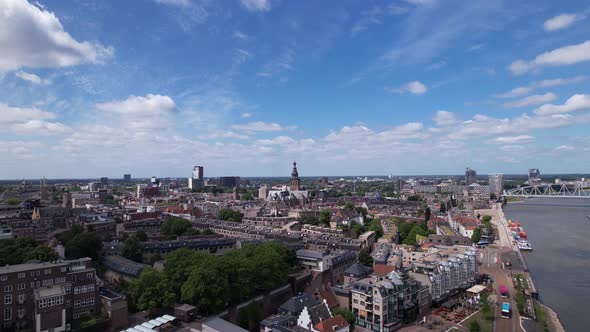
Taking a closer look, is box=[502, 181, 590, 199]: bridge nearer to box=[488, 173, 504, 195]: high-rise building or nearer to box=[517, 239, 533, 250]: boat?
box=[488, 173, 504, 195]: high-rise building

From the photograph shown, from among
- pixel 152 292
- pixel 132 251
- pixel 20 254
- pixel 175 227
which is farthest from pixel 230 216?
pixel 152 292

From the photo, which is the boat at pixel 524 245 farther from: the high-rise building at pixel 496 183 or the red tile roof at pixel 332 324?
the high-rise building at pixel 496 183

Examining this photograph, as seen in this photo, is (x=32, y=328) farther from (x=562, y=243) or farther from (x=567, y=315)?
(x=562, y=243)

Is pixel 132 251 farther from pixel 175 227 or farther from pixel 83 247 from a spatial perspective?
pixel 175 227

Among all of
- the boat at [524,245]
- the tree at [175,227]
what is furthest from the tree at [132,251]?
the boat at [524,245]

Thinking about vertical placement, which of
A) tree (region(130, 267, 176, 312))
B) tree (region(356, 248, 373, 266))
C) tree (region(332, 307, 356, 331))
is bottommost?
tree (region(332, 307, 356, 331))

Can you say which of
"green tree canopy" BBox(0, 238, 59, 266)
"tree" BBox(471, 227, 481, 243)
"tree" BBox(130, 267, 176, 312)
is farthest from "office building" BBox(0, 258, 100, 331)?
"tree" BBox(471, 227, 481, 243)
